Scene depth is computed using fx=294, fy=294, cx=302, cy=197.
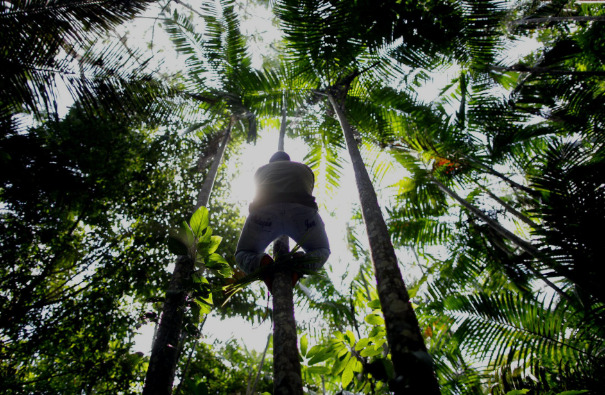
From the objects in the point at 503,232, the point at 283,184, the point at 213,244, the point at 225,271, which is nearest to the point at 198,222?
the point at 213,244

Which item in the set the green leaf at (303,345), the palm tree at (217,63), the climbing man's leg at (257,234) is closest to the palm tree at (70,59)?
the palm tree at (217,63)

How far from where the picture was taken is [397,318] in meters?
1.50

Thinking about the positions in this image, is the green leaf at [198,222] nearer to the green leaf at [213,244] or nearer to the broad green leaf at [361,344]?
the green leaf at [213,244]

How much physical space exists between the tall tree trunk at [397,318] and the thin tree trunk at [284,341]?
54cm

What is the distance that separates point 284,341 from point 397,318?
67 centimetres

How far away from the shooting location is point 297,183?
3131 mm

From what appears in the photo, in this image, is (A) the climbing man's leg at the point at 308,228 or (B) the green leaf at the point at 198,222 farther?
(A) the climbing man's leg at the point at 308,228

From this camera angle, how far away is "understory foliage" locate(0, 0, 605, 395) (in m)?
2.64

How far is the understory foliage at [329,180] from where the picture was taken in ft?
8.68

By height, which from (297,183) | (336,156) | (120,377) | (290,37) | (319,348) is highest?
(290,37)

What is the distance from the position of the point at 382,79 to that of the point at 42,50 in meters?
4.47

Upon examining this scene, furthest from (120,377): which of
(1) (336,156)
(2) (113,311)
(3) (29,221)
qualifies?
(1) (336,156)

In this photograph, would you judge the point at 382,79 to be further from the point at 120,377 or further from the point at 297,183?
the point at 120,377

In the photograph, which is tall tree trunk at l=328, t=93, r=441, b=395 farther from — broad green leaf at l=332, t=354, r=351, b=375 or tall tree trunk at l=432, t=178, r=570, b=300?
tall tree trunk at l=432, t=178, r=570, b=300
